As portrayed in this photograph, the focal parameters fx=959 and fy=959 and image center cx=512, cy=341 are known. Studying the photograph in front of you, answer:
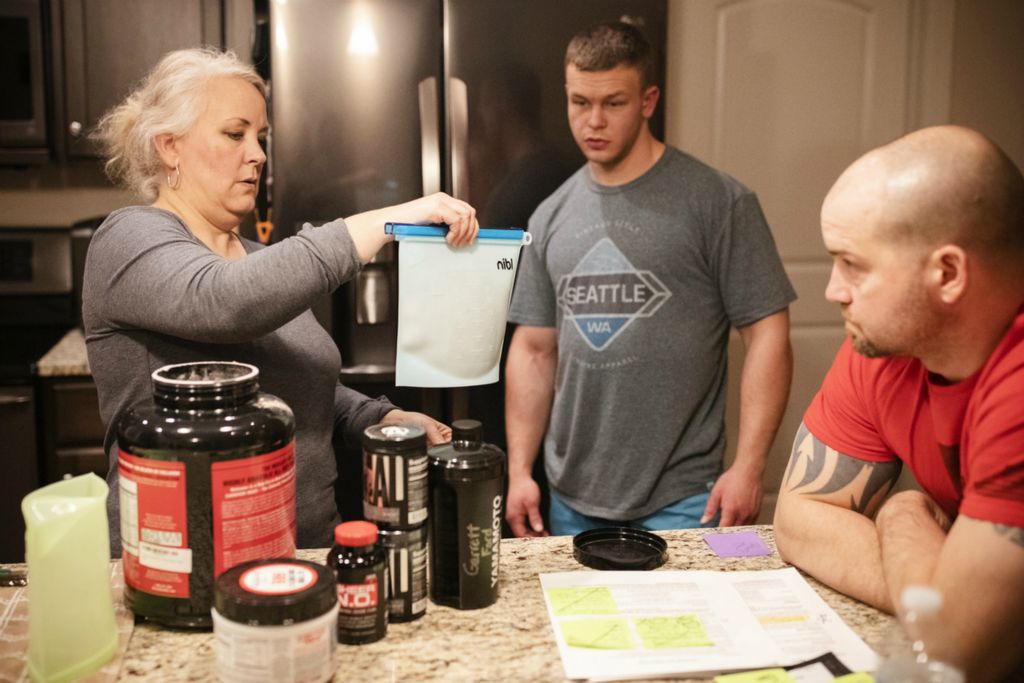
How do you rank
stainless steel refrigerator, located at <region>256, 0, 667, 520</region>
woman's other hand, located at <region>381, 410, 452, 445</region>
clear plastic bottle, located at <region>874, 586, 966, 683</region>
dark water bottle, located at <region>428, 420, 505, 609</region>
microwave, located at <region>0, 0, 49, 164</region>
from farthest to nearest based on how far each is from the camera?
microwave, located at <region>0, 0, 49, 164</region> → stainless steel refrigerator, located at <region>256, 0, 667, 520</region> → woman's other hand, located at <region>381, 410, 452, 445</region> → dark water bottle, located at <region>428, 420, 505, 609</region> → clear plastic bottle, located at <region>874, 586, 966, 683</region>

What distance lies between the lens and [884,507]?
1.32 m

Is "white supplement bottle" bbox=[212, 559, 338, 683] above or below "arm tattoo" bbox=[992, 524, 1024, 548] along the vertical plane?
below

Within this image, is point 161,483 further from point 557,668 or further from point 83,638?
point 557,668

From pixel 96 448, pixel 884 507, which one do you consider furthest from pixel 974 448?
pixel 96 448

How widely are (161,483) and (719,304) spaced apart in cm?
159

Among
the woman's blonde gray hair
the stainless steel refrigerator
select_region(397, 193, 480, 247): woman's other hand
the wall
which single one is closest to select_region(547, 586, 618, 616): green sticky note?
select_region(397, 193, 480, 247): woman's other hand

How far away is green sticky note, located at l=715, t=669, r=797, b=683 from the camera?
1073mm

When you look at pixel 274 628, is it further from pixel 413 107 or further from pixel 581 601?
pixel 413 107

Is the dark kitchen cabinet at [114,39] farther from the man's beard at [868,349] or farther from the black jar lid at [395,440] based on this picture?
the man's beard at [868,349]

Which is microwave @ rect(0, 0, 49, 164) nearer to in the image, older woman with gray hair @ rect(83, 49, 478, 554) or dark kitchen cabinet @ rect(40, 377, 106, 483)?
dark kitchen cabinet @ rect(40, 377, 106, 483)

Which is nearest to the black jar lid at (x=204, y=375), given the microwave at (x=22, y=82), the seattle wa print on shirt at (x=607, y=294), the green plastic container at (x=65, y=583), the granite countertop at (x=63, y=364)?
the green plastic container at (x=65, y=583)

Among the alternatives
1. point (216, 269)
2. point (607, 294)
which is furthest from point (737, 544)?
point (607, 294)

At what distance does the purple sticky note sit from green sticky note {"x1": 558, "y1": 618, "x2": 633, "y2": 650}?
310 mm

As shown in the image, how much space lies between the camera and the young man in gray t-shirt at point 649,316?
2.33 m
